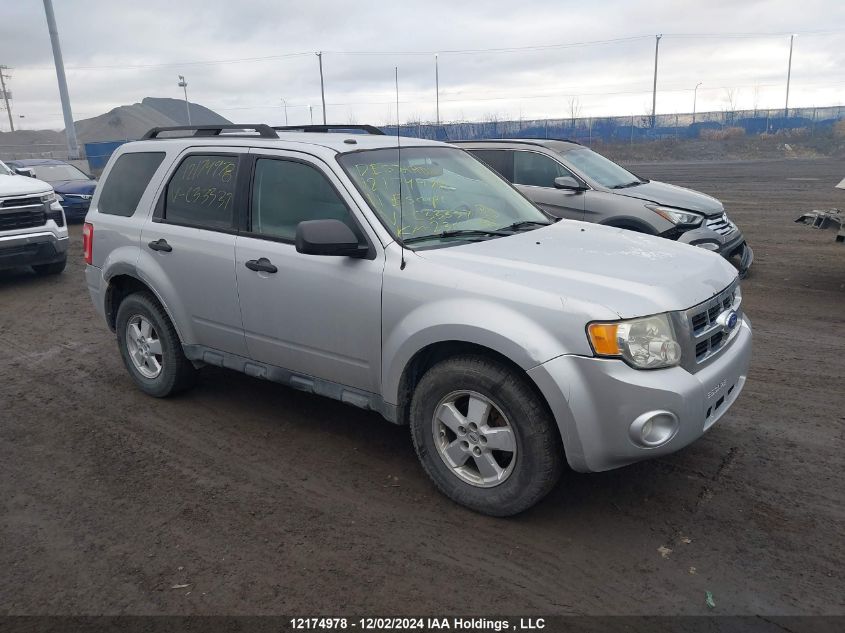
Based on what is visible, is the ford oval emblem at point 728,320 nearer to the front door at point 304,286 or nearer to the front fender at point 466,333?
the front fender at point 466,333

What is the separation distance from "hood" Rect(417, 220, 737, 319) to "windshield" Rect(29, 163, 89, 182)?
16.1 meters

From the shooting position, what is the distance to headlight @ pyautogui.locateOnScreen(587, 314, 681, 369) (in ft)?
10.7

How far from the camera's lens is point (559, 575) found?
3.27 m

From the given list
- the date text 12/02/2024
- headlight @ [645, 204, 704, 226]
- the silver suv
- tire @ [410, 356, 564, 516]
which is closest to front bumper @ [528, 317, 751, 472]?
the silver suv

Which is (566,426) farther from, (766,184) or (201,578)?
(766,184)

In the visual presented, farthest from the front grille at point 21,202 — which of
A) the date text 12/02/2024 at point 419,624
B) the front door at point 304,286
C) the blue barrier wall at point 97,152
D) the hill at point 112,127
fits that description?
the hill at point 112,127

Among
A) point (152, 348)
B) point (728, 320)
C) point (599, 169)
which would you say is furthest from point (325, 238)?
point (599, 169)

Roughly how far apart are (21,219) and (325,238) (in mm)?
7840

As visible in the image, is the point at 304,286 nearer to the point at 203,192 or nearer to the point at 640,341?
the point at 203,192

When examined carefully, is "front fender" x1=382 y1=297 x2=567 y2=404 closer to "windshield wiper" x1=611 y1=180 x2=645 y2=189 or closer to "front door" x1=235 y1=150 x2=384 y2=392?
"front door" x1=235 y1=150 x2=384 y2=392

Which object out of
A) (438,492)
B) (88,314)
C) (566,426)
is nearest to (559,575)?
(566,426)

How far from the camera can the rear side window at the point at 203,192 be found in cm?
478

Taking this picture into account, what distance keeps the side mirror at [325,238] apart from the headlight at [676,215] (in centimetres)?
561

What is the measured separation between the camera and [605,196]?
8.67m
